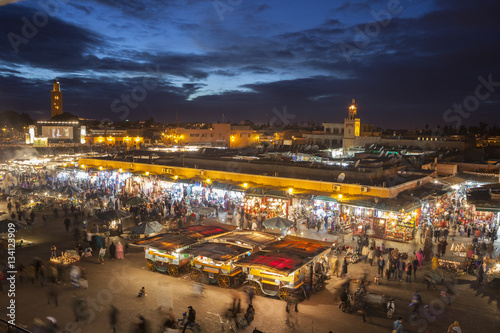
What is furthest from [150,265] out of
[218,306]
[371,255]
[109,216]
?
[371,255]

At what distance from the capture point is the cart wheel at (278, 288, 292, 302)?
10.7m

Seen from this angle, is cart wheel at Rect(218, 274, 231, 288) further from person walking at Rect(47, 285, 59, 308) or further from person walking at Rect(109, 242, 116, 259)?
person walking at Rect(109, 242, 116, 259)

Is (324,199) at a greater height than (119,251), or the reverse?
(324,199)

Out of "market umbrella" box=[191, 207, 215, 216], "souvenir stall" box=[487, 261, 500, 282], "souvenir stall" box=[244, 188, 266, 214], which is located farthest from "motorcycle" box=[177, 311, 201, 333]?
"souvenir stall" box=[244, 188, 266, 214]

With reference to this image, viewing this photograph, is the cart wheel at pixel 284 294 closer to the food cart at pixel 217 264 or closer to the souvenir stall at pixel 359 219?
the food cart at pixel 217 264

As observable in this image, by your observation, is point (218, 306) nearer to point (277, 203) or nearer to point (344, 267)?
point (344, 267)

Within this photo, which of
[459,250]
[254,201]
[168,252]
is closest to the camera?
[168,252]

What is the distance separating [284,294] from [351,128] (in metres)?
53.1

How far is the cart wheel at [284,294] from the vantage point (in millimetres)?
10736

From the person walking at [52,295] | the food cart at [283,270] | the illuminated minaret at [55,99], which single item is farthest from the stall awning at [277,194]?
the illuminated minaret at [55,99]

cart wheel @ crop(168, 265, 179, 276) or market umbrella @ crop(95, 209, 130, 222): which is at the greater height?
market umbrella @ crop(95, 209, 130, 222)

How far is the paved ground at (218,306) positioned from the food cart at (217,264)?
350 mm

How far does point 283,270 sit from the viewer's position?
1055 cm

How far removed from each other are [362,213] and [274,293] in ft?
30.2
